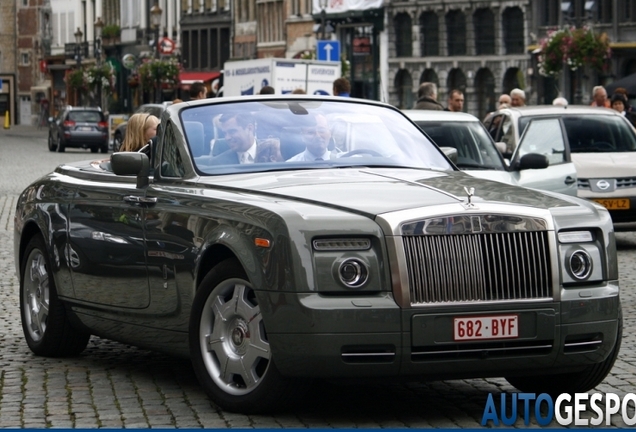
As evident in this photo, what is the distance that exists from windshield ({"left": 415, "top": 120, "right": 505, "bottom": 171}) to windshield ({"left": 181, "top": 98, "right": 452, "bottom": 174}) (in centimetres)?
748

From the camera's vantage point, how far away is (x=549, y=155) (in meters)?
19.8

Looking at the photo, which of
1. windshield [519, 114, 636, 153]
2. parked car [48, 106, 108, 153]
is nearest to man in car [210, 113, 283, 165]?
windshield [519, 114, 636, 153]

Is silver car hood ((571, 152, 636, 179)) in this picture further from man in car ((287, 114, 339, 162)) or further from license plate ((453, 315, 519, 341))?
license plate ((453, 315, 519, 341))

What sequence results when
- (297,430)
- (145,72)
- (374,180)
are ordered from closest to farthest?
1. (297,430)
2. (374,180)
3. (145,72)

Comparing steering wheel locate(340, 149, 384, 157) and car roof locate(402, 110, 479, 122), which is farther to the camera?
car roof locate(402, 110, 479, 122)

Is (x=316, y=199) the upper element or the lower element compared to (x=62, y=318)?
upper

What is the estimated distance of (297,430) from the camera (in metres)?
7.34

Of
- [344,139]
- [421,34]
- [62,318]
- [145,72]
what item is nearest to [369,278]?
[344,139]

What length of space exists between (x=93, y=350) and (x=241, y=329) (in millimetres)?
2886

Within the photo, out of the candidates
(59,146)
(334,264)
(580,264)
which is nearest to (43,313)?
(334,264)

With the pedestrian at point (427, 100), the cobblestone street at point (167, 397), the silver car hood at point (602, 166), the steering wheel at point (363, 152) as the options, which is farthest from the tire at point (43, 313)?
the pedestrian at point (427, 100)

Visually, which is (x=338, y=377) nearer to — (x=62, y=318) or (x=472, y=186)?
(x=472, y=186)

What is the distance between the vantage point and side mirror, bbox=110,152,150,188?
29.6ft

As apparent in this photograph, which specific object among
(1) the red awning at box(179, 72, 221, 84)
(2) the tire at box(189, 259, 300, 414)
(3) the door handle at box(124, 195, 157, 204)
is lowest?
(2) the tire at box(189, 259, 300, 414)
